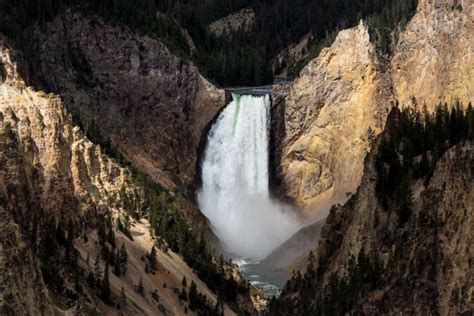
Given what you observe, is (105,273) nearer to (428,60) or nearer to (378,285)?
(378,285)

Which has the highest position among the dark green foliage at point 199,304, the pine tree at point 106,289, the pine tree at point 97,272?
the pine tree at point 97,272

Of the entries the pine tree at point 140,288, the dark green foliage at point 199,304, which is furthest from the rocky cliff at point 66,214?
the dark green foliage at point 199,304

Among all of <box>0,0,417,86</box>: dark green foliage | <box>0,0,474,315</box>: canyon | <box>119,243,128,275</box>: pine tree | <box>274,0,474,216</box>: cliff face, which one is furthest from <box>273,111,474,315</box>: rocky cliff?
<box>0,0,417,86</box>: dark green foliage

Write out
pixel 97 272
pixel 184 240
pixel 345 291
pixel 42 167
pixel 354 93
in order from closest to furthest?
pixel 345 291, pixel 97 272, pixel 42 167, pixel 184 240, pixel 354 93

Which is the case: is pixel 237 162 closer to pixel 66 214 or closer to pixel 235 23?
pixel 66 214

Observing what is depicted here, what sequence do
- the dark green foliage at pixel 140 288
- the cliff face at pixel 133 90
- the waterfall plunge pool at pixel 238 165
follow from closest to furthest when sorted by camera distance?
the dark green foliage at pixel 140 288
the cliff face at pixel 133 90
the waterfall plunge pool at pixel 238 165

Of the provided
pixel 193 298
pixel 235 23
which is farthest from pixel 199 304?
pixel 235 23

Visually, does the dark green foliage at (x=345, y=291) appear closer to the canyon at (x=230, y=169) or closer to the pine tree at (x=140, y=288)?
the canyon at (x=230, y=169)

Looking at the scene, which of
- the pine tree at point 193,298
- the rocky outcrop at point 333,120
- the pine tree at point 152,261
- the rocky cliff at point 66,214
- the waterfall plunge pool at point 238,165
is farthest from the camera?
the waterfall plunge pool at point 238,165
